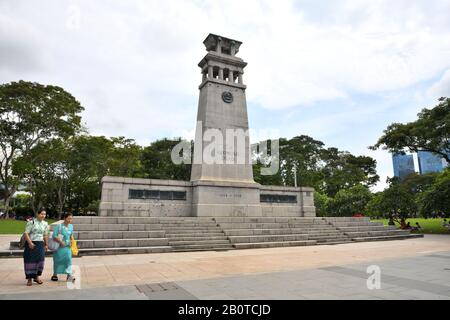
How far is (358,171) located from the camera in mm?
54000

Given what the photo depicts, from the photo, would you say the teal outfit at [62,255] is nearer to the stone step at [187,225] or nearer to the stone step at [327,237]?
the stone step at [187,225]

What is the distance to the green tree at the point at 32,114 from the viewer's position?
28078 mm

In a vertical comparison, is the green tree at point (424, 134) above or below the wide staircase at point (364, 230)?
above

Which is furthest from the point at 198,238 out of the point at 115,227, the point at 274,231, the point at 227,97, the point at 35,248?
the point at 227,97

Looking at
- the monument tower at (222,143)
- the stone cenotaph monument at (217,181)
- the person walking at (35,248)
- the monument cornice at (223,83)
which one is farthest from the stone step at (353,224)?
the person walking at (35,248)

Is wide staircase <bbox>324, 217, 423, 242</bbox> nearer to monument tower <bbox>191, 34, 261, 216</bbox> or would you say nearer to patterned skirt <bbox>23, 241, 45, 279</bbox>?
monument tower <bbox>191, 34, 261, 216</bbox>

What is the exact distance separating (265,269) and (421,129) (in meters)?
22.1

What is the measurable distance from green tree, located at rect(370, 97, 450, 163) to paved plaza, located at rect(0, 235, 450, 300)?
16.5 m

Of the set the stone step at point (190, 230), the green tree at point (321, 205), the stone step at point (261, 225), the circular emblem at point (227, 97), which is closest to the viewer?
the stone step at point (190, 230)

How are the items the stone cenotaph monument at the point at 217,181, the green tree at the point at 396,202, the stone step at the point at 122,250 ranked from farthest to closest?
the green tree at the point at 396,202
the stone cenotaph monument at the point at 217,181
the stone step at the point at 122,250

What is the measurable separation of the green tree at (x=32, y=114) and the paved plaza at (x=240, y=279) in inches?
901

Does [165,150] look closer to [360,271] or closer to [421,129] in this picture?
[421,129]

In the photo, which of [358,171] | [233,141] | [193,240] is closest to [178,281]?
[193,240]

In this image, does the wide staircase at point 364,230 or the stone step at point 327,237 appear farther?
the wide staircase at point 364,230
